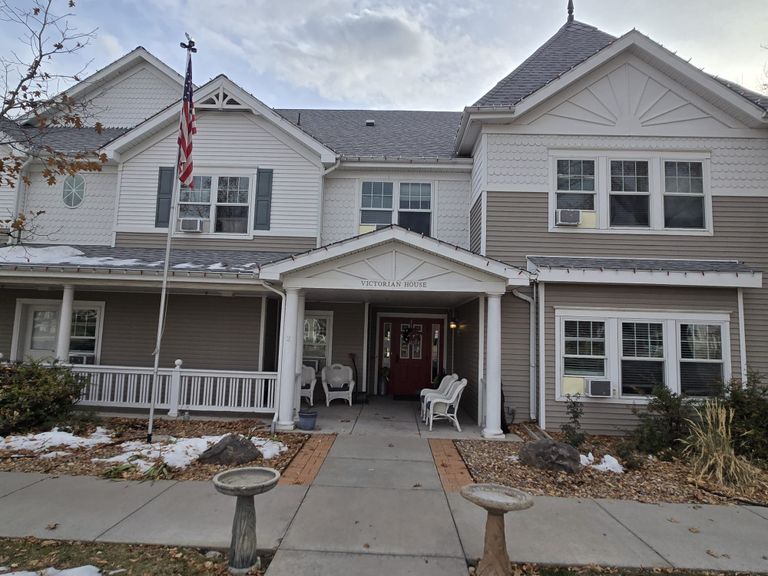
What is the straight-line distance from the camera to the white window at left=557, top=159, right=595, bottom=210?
353 inches

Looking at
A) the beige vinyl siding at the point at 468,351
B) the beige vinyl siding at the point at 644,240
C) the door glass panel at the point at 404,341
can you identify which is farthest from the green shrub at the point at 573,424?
the door glass panel at the point at 404,341

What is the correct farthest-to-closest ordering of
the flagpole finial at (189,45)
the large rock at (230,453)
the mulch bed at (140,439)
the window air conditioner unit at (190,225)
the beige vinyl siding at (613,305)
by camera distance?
the window air conditioner unit at (190,225)
the beige vinyl siding at (613,305)
the flagpole finial at (189,45)
the large rock at (230,453)
the mulch bed at (140,439)

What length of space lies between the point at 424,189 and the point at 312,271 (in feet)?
14.5

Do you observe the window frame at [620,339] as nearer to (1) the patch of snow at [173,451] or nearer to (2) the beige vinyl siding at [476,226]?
(2) the beige vinyl siding at [476,226]

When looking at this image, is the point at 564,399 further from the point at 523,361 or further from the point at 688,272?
the point at 688,272

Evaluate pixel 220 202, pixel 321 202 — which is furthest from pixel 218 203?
pixel 321 202

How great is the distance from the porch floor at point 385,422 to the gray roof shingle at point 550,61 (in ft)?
22.1

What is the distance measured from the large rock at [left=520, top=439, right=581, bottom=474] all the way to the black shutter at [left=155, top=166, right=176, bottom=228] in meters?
9.56

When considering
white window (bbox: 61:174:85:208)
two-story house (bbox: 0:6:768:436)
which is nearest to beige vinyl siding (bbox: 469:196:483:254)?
two-story house (bbox: 0:6:768:436)

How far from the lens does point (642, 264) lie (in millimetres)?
8320

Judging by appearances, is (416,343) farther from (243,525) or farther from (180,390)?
(243,525)

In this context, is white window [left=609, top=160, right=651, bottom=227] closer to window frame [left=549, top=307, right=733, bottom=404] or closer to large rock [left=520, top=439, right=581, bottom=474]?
window frame [left=549, top=307, right=733, bottom=404]

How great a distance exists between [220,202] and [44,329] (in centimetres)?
543

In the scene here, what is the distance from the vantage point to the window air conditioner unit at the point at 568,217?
8.73 m
